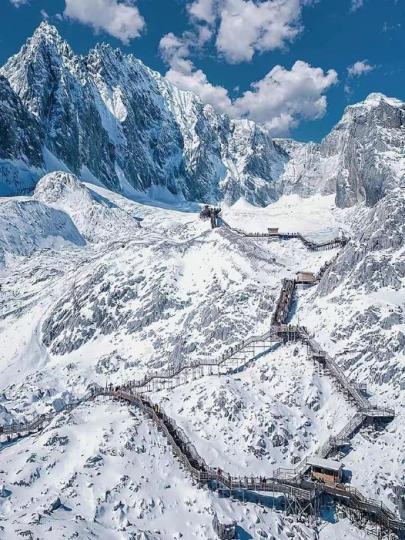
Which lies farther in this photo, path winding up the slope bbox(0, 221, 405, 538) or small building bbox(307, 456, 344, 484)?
small building bbox(307, 456, 344, 484)

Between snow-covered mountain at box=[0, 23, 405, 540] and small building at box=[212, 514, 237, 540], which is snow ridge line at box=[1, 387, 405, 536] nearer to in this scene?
snow-covered mountain at box=[0, 23, 405, 540]

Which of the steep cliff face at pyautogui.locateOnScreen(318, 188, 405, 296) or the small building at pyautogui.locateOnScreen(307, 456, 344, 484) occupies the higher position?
the steep cliff face at pyautogui.locateOnScreen(318, 188, 405, 296)

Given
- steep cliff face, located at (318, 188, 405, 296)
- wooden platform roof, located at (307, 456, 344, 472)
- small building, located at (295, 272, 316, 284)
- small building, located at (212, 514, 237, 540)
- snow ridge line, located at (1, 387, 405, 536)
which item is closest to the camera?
small building, located at (212, 514, 237, 540)

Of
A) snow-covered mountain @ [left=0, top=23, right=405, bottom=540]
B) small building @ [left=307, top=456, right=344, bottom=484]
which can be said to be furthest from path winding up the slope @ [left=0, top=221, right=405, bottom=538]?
snow-covered mountain @ [left=0, top=23, right=405, bottom=540]

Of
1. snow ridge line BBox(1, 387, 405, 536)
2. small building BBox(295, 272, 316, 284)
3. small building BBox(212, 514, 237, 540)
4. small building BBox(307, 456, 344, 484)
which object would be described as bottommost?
small building BBox(212, 514, 237, 540)

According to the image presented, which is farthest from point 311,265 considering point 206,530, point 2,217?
point 2,217

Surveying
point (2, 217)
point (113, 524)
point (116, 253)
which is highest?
point (2, 217)

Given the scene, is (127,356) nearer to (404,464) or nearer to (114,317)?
(114,317)
